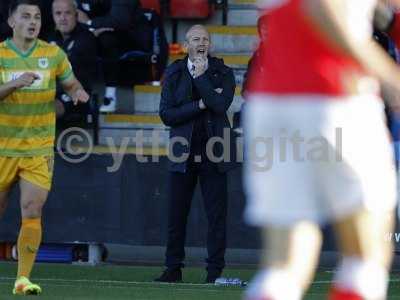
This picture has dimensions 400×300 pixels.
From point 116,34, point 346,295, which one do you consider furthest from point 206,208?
point 346,295

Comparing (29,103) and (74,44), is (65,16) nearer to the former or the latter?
(74,44)

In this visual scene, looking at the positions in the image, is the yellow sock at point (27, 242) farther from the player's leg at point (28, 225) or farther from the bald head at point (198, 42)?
the bald head at point (198, 42)

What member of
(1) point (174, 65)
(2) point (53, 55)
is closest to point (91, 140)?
(1) point (174, 65)

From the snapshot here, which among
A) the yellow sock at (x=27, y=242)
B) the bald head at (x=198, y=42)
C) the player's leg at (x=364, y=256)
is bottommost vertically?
the yellow sock at (x=27, y=242)

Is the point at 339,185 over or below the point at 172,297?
over

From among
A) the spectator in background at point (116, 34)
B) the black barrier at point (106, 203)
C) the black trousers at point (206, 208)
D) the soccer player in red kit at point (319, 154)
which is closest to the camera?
the soccer player in red kit at point (319, 154)

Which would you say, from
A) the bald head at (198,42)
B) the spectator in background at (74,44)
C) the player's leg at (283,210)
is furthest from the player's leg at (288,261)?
the spectator in background at (74,44)

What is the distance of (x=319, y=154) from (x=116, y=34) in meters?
8.86

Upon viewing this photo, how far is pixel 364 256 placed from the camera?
15.7ft

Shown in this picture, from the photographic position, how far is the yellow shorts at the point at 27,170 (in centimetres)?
931

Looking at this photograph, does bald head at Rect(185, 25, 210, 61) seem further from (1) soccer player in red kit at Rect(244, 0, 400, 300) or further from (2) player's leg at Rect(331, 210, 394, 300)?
(2) player's leg at Rect(331, 210, 394, 300)

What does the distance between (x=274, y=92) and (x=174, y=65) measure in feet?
18.5

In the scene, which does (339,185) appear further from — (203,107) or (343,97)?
(203,107)

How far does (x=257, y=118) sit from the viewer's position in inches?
188
